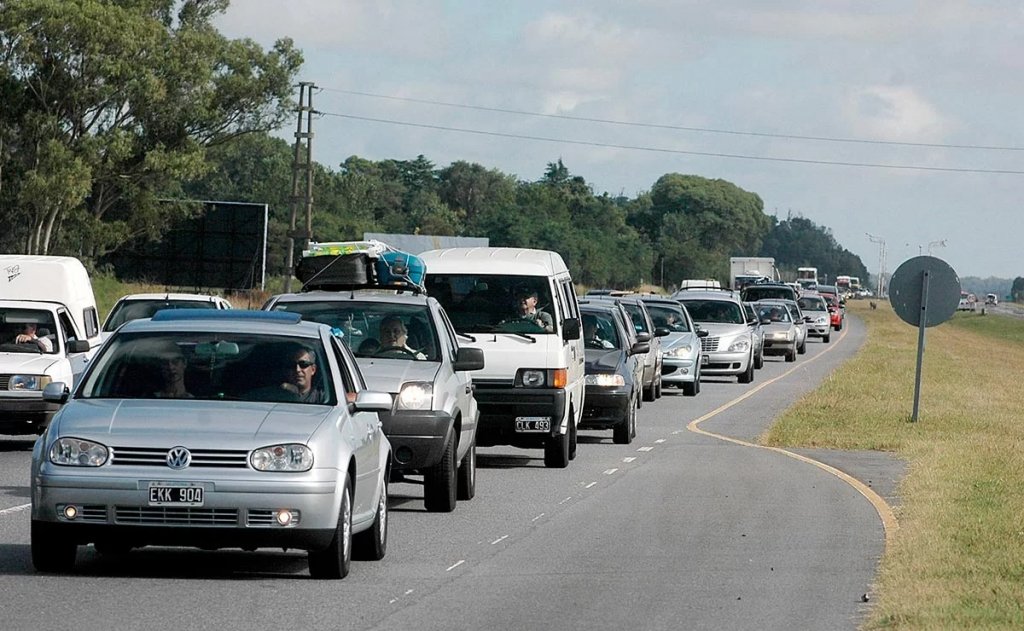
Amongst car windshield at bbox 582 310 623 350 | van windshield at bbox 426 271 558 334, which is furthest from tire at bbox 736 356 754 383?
van windshield at bbox 426 271 558 334

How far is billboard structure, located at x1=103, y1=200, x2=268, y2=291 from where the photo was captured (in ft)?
251

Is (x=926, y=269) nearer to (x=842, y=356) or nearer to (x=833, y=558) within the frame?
(x=833, y=558)

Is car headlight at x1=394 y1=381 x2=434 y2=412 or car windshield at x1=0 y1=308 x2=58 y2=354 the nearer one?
car headlight at x1=394 y1=381 x2=434 y2=412

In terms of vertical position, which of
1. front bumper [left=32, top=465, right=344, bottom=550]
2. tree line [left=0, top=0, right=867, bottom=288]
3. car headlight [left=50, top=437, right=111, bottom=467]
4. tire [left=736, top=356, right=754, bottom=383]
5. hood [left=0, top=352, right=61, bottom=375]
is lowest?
tire [left=736, top=356, right=754, bottom=383]

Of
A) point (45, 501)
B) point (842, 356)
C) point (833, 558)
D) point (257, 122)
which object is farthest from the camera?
point (257, 122)

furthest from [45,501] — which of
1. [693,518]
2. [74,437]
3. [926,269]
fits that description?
[926,269]

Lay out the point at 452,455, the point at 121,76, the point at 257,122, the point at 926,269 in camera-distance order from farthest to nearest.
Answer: the point at 257,122 < the point at 121,76 < the point at 926,269 < the point at 452,455

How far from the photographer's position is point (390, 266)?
803 inches

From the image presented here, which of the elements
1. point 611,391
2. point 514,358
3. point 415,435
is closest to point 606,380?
point 611,391

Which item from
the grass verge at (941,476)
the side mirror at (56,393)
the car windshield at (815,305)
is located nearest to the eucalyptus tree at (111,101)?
the car windshield at (815,305)

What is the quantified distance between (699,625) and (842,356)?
47.1 meters

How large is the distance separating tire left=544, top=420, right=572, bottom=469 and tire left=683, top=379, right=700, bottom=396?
15.1m

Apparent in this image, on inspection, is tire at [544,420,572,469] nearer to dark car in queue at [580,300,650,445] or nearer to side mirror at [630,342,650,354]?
dark car in queue at [580,300,650,445]

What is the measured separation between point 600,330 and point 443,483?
10659mm
